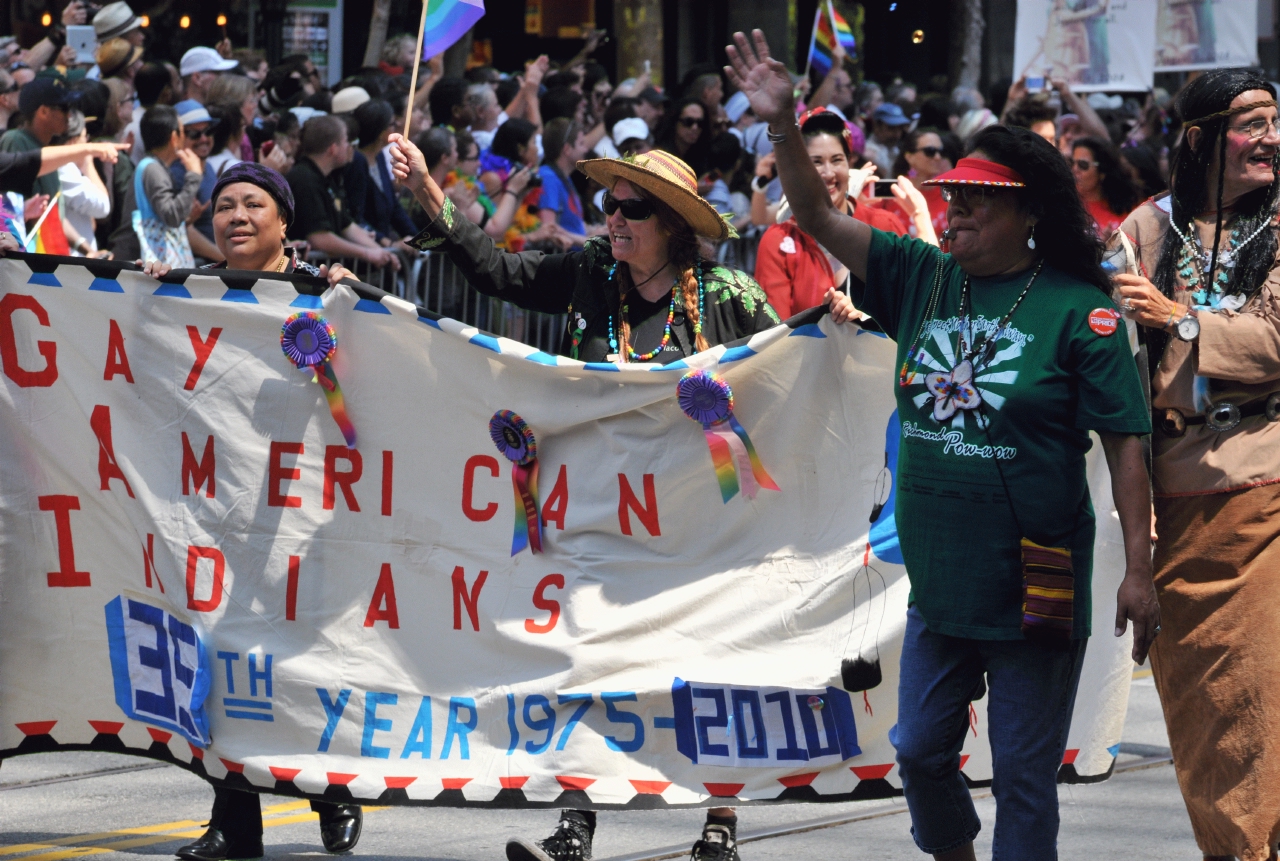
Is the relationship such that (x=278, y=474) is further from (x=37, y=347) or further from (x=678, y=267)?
(x=678, y=267)

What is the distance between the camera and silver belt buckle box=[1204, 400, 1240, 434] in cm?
460

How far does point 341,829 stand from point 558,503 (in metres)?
1.21

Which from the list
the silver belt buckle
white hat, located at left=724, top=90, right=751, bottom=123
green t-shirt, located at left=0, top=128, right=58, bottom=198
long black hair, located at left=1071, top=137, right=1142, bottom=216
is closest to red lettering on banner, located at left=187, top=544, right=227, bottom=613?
the silver belt buckle

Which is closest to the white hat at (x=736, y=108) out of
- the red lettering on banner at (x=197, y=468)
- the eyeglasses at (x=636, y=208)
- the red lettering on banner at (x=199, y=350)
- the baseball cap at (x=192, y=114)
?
the baseball cap at (x=192, y=114)

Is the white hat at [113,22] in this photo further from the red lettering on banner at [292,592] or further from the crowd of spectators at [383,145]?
the red lettering on banner at [292,592]

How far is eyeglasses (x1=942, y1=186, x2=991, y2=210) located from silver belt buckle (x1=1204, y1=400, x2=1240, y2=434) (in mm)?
1097

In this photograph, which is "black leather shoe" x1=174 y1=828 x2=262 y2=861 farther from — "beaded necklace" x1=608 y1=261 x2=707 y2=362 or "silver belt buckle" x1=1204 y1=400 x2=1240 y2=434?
"silver belt buckle" x1=1204 y1=400 x2=1240 y2=434

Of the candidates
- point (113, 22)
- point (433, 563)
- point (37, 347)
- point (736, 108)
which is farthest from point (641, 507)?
point (736, 108)

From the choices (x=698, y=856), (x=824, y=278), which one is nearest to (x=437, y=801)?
(x=698, y=856)

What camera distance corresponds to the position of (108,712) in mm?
5328

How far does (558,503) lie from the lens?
5117 millimetres

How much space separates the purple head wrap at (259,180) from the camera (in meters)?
5.46

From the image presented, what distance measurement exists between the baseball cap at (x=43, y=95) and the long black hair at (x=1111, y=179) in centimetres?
518

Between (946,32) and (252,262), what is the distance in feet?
87.7
